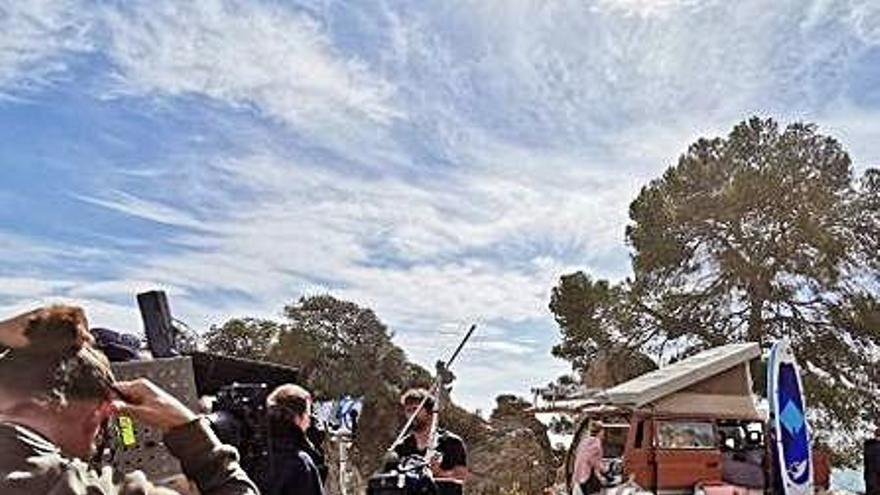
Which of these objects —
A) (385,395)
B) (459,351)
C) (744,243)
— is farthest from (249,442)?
(744,243)

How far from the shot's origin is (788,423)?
5.49 m

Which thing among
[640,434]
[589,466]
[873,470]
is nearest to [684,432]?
[640,434]

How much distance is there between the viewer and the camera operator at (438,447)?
221 inches

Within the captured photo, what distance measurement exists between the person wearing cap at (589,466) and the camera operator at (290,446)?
32.4 ft

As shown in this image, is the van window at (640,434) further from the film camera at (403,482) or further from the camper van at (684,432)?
the film camera at (403,482)

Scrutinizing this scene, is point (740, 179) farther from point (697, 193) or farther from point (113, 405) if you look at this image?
point (113, 405)

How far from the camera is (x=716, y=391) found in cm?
1442

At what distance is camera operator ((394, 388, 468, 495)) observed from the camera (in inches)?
221

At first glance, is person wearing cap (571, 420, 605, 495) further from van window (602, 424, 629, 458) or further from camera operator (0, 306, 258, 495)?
camera operator (0, 306, 258, 495)

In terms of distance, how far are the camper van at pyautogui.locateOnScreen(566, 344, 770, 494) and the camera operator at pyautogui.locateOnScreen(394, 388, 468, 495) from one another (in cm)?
762

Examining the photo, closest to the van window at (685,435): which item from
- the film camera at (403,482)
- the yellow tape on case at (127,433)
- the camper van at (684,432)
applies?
the camper van at (684,432)

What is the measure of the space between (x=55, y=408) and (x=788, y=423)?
4617 mm

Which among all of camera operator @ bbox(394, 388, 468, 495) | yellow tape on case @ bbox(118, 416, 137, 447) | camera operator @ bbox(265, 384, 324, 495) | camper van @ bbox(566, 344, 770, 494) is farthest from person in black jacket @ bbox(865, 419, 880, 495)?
yellow tape on case @ bbox(118, 416, 137, 447)

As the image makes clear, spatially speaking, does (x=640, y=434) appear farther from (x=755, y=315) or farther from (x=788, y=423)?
(x=755, y=315)
